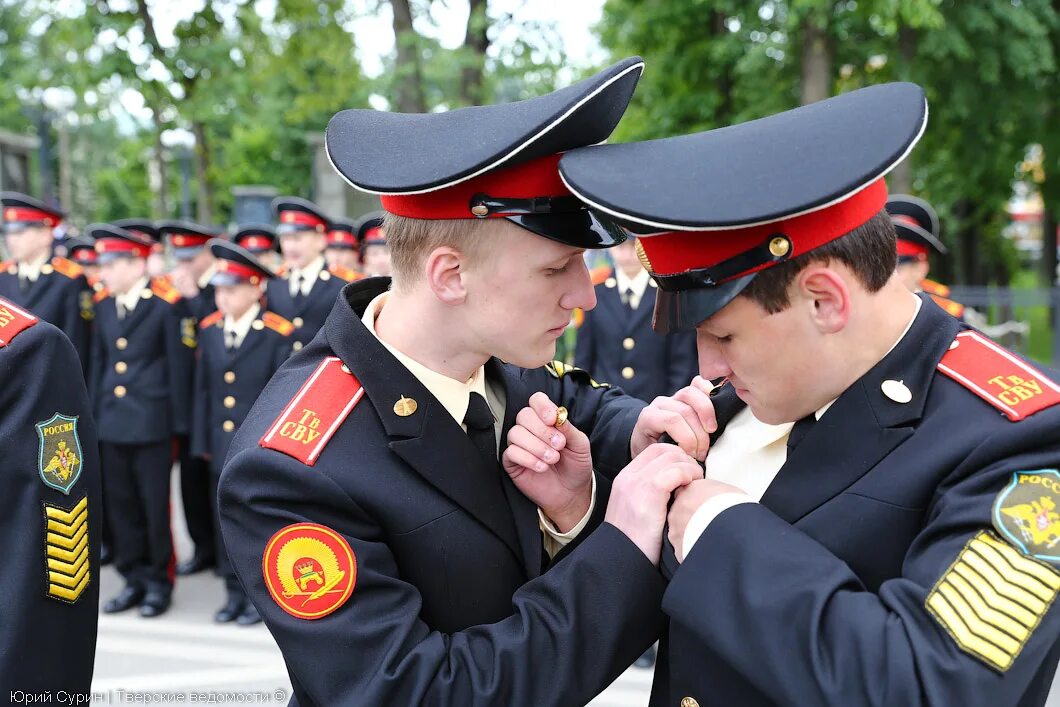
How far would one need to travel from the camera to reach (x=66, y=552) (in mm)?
2117

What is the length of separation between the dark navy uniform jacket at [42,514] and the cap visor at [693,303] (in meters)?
1.33

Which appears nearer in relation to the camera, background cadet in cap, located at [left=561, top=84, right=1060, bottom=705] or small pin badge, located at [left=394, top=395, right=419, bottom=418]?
background cadet in cap, located at [left=561, top=84, right=1060, bottom=705]

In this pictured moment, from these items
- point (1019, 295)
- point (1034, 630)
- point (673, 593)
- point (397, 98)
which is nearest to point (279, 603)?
point (673, 593)

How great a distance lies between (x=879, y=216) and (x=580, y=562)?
2.48 ft

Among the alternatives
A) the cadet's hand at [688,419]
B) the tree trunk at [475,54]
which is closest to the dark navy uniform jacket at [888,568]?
the cadet's hand at [688,419]

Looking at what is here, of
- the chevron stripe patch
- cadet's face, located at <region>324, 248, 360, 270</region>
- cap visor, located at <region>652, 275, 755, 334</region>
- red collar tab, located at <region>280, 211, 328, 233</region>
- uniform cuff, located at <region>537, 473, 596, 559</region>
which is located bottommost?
cadet's face, located at <region>324, 248, 360, 270</region>

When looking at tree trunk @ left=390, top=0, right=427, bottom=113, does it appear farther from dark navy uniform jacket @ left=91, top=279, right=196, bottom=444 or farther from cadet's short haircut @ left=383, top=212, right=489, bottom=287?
cadet's short haircut @ left=383, top=212, right=489, bottom=287

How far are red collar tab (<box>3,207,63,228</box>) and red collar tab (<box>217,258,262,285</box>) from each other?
1.95 meters

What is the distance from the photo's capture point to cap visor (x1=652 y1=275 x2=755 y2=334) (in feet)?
5.05

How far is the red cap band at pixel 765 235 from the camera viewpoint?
4.90ft

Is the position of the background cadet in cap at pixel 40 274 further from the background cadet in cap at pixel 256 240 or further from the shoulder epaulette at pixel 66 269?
the background cadet in cap at pixel 256 240

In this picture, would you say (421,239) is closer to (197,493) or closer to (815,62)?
(197,493)

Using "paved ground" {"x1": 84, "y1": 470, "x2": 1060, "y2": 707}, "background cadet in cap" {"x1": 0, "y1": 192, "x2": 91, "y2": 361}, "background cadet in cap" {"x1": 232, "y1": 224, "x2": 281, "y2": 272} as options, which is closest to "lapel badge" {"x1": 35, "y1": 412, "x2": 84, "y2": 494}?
"paved ground" {"x1": 84, "y1": 470, "x2": 1060, "y2": 707}

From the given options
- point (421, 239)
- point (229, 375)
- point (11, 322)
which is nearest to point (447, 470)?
point (421, 239)
